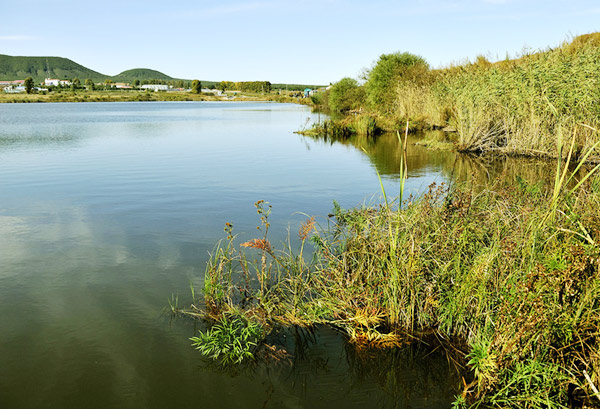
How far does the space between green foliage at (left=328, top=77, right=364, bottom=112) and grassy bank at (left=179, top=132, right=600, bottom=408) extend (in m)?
50.6

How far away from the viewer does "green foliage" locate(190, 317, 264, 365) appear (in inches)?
173

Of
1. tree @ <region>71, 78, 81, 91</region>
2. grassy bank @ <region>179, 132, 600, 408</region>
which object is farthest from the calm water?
tree @ <region>71, 78, 81, 91</region>

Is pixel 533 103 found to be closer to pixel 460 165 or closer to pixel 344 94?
pixel 460 165

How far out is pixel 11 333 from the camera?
15.9 ft

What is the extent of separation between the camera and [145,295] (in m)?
5.74

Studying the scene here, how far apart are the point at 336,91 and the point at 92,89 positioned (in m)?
113

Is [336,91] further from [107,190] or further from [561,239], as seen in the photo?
[561,239]

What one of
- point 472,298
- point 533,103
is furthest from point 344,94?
point 472,298

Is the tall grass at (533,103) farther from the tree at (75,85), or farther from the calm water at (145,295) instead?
the tree at (75,85)

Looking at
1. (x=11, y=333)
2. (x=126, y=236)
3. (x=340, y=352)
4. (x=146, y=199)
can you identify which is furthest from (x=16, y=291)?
(x=146, y=199)

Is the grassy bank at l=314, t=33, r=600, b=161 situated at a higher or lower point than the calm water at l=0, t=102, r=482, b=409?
higher

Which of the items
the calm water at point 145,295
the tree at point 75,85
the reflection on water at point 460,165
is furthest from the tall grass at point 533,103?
the tree at point 75,85

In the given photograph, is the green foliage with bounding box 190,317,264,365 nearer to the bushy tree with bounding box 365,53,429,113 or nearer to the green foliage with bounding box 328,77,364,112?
the bushy tree with bounding box 365,53,429,113

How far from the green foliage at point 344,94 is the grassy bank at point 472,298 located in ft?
166
